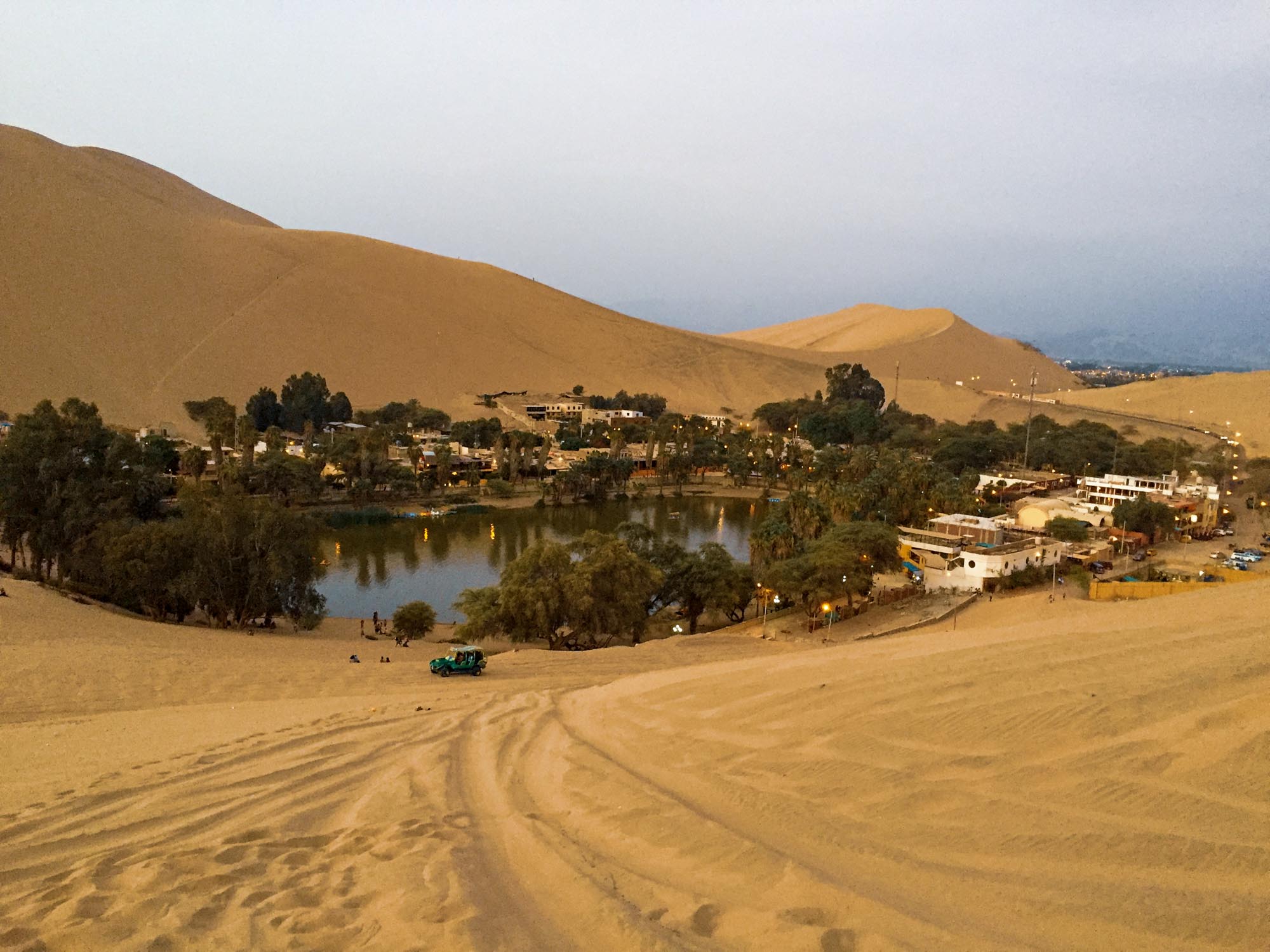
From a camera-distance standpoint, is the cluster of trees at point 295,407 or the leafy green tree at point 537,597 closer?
the leafy green tree at point 537,597

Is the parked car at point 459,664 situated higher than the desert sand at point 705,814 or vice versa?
the desert sand at point 705,814

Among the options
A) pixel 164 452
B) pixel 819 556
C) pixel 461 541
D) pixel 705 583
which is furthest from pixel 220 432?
pixel 819 556

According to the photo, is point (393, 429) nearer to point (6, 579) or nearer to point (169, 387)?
point (169, 387)

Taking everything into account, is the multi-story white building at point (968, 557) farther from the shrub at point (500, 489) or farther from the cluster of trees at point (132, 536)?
the shrub at point (500, 489)

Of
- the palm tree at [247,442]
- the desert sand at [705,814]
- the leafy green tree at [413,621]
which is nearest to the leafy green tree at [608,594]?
the leafy green tree at [413,621]

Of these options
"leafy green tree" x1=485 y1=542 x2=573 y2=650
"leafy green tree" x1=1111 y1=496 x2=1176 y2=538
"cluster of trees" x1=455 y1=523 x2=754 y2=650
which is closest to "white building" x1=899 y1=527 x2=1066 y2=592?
"leafy green tree" x1=1111 y1=496 x2=1176 y2=538

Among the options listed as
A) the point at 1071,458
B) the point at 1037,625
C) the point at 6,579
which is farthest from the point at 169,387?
the point at 1037,625
